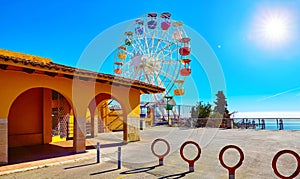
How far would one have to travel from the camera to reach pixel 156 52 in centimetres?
2488

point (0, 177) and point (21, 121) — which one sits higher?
point (21, 121)

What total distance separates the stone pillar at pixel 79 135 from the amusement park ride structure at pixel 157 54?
49.1 feet

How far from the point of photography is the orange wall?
958 cm

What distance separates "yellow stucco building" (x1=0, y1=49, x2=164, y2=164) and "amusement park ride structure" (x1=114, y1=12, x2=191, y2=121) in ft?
36.3

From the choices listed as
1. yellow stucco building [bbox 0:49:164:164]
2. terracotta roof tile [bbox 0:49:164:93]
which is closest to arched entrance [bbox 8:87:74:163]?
yellow stucco building [bbox 0:49:164:164]

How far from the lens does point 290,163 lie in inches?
262

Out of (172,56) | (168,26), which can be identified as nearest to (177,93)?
(172,56)

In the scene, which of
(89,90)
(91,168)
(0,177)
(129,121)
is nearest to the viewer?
(0,177)

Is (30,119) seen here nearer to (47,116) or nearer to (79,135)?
(47,116)

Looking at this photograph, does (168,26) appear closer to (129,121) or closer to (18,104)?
(129,121)

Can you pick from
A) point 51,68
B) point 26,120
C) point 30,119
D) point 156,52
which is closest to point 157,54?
point 156,52

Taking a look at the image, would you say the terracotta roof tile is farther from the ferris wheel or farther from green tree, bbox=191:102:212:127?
green tree, bbox=191:102:212:127

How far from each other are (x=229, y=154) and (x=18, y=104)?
846 centimetres

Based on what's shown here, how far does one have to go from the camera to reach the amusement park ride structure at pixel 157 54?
2288 centimetres
